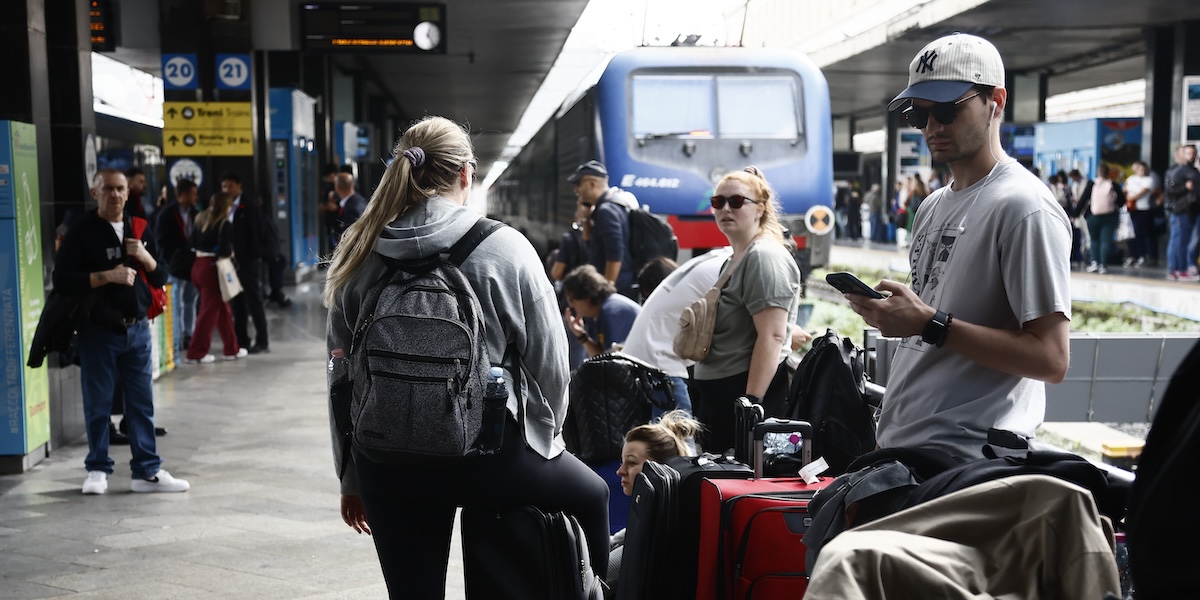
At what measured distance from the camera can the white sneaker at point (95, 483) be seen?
21.9 ft

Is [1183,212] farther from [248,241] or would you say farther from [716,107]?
[248,241]

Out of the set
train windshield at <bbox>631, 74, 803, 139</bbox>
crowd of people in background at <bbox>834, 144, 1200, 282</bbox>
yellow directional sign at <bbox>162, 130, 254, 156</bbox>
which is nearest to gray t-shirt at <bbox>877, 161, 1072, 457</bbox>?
train windshield at <bbox>631, 74, 803, 139</bbox>

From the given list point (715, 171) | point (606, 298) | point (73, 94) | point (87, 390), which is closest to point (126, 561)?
point (87, 390)

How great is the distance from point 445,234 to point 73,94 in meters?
6.41

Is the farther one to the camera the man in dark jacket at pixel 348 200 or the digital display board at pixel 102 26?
the digital display board at pixel 102 26

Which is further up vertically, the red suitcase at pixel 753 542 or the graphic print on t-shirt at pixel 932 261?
the graphic print on t-shirt at pixel 932 261

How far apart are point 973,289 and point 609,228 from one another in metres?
5.74

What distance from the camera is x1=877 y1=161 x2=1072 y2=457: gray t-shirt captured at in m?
2.49

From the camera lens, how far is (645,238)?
8414 mm

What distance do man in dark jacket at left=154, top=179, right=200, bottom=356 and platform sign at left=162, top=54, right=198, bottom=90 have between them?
247cm

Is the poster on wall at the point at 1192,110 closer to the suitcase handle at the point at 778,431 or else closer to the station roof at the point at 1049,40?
the station roof at the point at 1049,40

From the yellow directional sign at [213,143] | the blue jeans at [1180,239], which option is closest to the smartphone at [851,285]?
the yellow directional sign at [213,143]

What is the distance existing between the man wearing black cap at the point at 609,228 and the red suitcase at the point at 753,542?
5.09m

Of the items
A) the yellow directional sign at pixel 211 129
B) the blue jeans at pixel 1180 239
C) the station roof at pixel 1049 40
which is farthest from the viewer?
the station roof at pixel 1049 40
